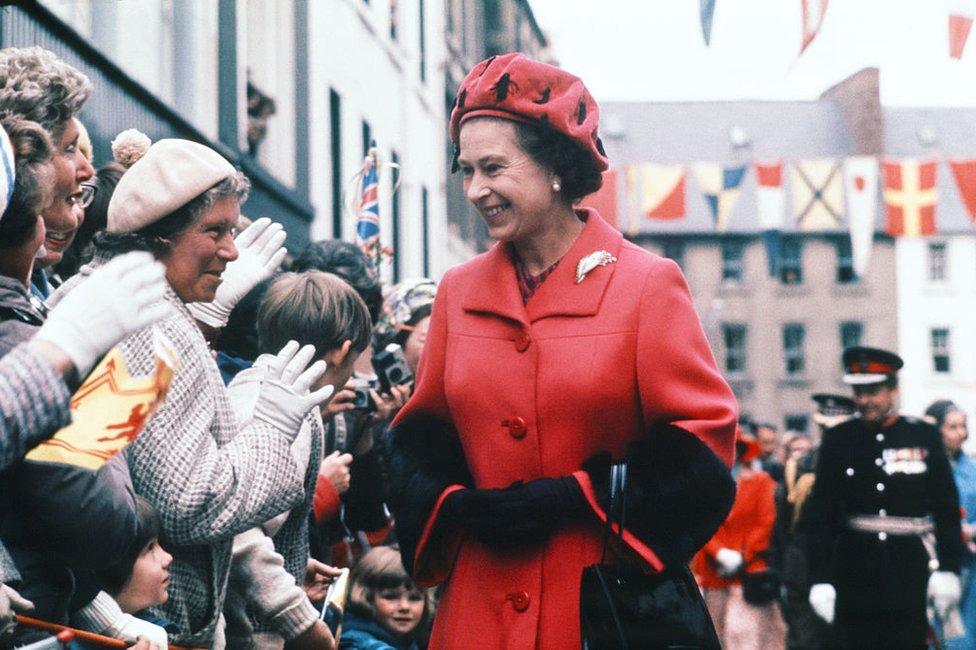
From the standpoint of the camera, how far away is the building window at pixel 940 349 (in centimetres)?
5784

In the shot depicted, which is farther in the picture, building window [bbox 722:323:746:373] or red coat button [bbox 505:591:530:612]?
building window [bbox 722:323:746:373]

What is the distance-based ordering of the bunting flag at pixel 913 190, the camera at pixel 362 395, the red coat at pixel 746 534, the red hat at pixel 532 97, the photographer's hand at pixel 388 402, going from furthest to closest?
the bunting flag at pixel 913 190, the red coat at pixel 746 534, the photographer's hand at pixel 388 402, the camera at pixel 362 395, the red hat at pixel 532 97

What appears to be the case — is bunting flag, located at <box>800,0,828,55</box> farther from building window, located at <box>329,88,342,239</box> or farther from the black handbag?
building window, located at <box>329,88,342,239</box>

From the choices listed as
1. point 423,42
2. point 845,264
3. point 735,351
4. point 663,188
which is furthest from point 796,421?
Result: point 423,42

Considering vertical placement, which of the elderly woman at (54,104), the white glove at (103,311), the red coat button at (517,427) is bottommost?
the red coat button at (517,427)

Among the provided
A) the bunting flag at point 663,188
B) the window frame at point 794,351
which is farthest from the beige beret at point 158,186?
the window frame at point 794,351

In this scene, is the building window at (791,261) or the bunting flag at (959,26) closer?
the bunting flag at (959,26)

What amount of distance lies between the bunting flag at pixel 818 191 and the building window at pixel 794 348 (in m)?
18.2

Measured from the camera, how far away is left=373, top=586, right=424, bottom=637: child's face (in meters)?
6.18

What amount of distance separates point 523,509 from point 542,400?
270 millimetres

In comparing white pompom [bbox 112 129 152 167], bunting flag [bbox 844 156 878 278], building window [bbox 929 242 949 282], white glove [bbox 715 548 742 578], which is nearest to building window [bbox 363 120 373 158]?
white glove [bbox 715 548 742 578]

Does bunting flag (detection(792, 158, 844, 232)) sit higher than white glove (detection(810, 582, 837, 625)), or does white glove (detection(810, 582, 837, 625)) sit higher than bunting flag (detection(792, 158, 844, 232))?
bunting flag (detection(792, 158, 844, 232))

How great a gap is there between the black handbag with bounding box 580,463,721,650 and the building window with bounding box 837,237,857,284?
56.6m

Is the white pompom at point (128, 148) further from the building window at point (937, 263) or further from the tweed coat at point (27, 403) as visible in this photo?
the building window at point (937, 263)
